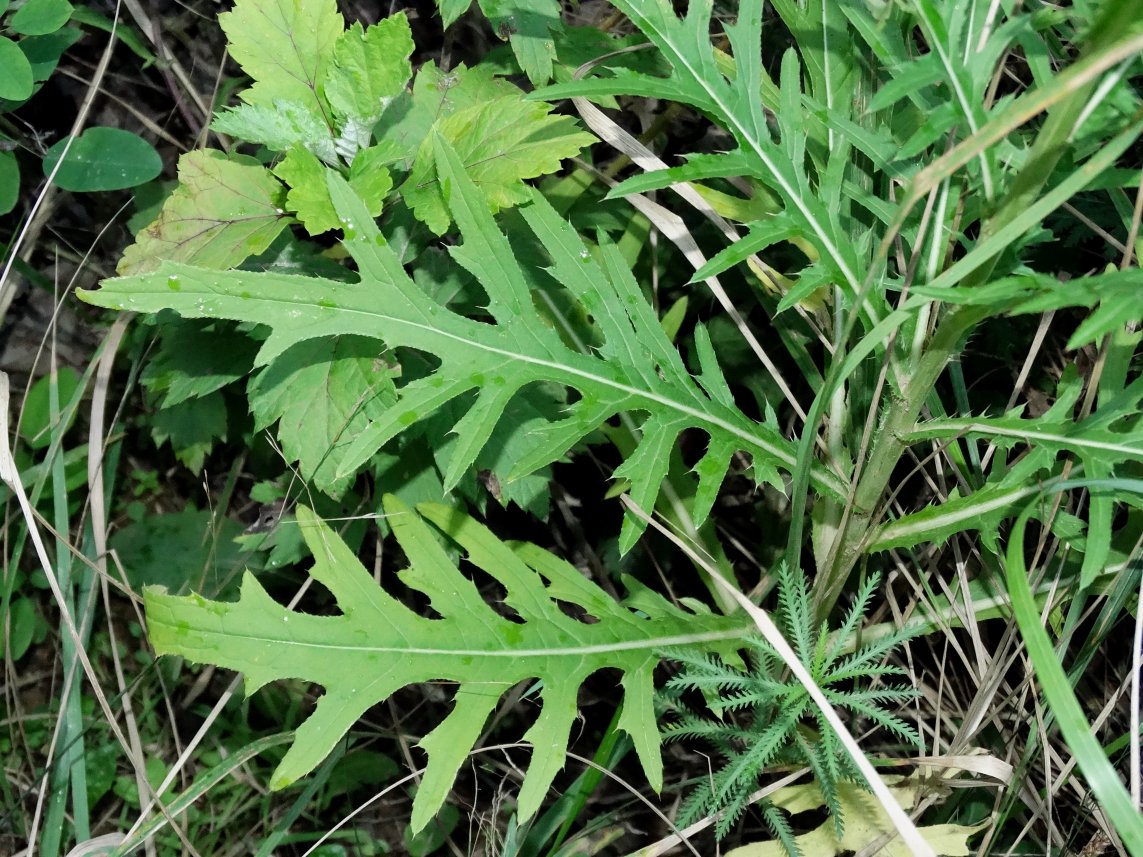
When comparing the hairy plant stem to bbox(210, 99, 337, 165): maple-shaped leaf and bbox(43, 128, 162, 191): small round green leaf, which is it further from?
bbox(43, 128, 162, 191): small round green leaf

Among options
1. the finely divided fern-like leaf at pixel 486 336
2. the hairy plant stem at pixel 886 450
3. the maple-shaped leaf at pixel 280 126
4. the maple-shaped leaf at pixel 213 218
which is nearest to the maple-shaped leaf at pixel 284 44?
the maple-shaped leaf at pixel 280 126

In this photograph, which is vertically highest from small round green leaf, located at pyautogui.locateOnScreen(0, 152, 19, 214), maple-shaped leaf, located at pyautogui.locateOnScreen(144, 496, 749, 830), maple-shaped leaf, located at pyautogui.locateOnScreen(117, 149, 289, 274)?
maple-shaped leaf, located at pyautogui.locateOnScreen(117, 149, 289, 274)

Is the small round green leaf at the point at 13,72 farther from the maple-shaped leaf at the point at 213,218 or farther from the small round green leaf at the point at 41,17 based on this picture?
the maple-shaped leaf at the point at 213,218

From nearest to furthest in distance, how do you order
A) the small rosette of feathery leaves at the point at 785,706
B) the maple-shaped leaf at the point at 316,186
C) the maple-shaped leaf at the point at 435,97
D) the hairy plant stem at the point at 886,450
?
1. the hairy plant stem at the point at 886,450
2. the small rosette of feathery leaves at the point at 785,706
3. the maple-shaped leaf at the point at 316,186
4. the maple-shaped leaf at the point at 435,97

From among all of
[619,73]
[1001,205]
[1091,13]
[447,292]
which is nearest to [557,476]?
[447,292]

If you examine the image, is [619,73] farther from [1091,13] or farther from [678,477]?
[678,477]

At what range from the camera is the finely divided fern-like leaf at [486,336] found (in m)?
1.50

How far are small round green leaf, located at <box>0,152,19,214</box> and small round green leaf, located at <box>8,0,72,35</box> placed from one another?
12.6 inches

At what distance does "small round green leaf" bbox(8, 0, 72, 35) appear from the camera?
77.8 inches

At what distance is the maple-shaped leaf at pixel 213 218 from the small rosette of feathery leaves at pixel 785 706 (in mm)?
1148

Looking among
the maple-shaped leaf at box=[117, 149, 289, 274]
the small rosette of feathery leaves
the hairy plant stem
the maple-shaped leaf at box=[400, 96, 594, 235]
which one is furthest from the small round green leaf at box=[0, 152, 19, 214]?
the hairy plant stem

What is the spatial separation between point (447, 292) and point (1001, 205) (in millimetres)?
1028

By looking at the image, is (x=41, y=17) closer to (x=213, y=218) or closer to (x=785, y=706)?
(x=213, y=218)

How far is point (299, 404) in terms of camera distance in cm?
175
